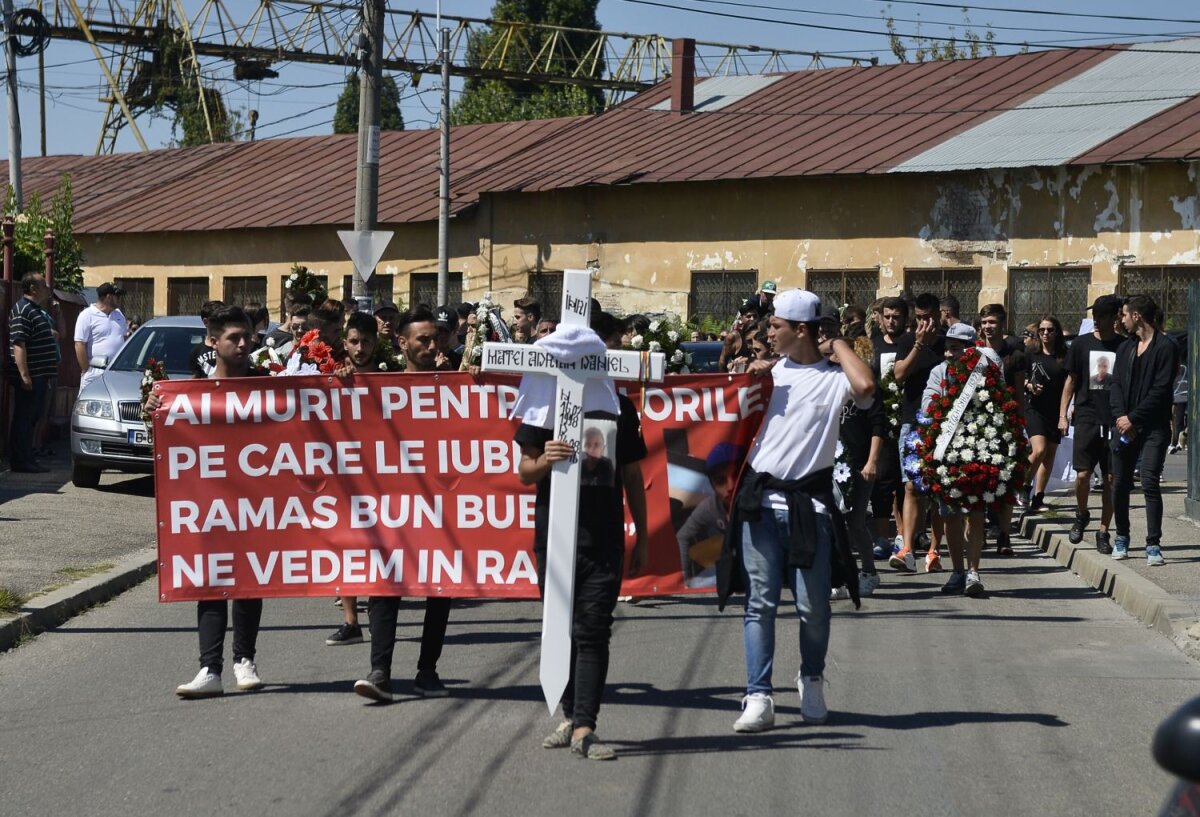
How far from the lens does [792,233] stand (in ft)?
110

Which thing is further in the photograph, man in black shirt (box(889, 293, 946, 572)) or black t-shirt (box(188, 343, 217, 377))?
man in black shirt (box(889, 293, 946, 572))

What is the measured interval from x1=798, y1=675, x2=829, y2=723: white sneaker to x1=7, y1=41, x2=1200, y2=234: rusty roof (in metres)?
23.1

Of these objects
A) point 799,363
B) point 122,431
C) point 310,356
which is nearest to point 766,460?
point 799,363

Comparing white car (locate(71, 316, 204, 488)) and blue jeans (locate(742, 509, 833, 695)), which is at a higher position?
blue jeans (locate(742, 509, 833, 695))

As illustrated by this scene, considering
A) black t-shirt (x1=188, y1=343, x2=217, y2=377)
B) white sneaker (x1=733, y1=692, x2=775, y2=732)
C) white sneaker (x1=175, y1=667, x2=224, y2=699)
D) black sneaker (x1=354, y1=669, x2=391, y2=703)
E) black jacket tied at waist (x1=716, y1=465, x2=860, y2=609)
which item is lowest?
white sneaker (x1=175, y1=667, x2=224, y2=699)

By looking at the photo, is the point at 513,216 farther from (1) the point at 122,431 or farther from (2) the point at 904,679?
(2) the point at 904,679

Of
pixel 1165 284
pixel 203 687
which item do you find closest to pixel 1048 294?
pixel 1165 284

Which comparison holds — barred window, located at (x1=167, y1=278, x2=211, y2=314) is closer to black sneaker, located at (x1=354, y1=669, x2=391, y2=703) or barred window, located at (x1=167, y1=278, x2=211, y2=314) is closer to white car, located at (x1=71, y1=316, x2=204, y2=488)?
white car, located at (x1=71, y1=316, x2=204, y2=488)

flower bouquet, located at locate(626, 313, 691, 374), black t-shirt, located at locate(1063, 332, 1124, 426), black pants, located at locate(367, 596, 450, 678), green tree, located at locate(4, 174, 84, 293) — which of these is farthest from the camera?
green tree, located at locate(4, 174, 84, 293)

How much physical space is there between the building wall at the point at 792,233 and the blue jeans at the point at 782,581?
23.8 meters

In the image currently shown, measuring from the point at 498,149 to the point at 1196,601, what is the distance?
32543 millimetres

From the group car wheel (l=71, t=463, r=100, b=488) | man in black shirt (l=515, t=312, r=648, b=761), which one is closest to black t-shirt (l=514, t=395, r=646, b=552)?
man in black shirt (l=515, t=312, r=648, b=761)

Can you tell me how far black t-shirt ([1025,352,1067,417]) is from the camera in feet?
50.7

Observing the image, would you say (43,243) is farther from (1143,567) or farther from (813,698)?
(813,698)
